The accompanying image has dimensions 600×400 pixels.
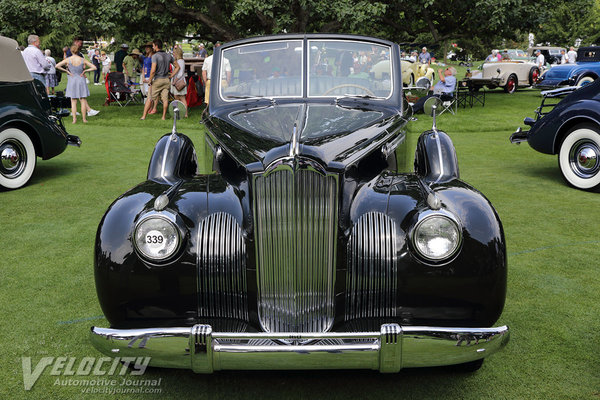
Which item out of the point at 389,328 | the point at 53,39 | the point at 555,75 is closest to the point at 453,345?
the point at 389,328

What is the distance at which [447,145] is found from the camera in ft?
13.4

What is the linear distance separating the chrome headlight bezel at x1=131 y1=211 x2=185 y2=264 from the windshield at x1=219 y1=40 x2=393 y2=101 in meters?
1.86

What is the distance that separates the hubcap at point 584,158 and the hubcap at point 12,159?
7.54 metres

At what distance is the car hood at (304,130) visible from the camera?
304cm

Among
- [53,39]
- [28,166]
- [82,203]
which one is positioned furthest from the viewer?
[53,39]

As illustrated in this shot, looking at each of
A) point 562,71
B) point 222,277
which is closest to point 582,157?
point 222,277

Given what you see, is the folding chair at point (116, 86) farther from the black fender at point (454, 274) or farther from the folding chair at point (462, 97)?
the black fender at point (454, 274)

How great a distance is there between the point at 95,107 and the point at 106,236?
50.8 ft

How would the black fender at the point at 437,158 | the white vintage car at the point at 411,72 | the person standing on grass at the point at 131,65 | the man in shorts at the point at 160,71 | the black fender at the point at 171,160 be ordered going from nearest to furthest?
the black fender at the point at 437,158
the black fender at the point at 171,160
the man in shorts at the point at 160,71
the person standing on grass at the point at 131,65
the white vintage car at the point at 411,72

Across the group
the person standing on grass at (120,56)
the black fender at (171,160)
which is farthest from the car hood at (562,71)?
→ the black fender at (171,160)

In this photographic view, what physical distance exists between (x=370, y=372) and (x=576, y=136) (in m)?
5.87

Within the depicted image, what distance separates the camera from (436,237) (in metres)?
2.89

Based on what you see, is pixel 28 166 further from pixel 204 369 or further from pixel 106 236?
pixel 204 369

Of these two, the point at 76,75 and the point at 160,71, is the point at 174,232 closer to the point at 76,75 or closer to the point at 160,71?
the point at 76,75
